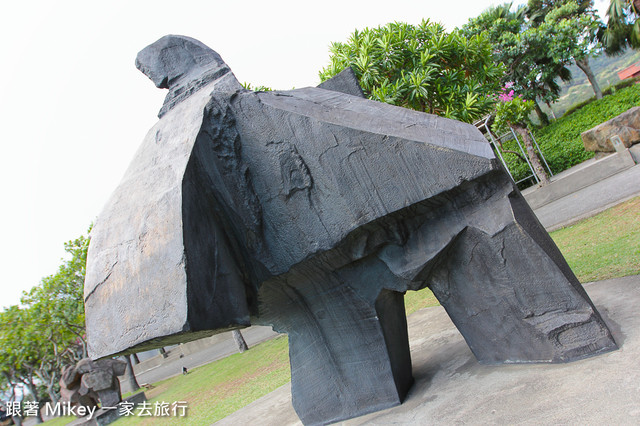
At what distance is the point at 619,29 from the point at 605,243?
2003 centimetres

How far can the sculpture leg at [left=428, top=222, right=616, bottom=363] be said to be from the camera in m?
2.24

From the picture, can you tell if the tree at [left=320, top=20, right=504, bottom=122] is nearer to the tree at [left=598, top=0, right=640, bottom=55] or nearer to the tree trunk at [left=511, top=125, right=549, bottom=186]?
the tree trunk at [left=511, top=125, right=549, bottom=186]

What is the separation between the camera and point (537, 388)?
6.95 feet

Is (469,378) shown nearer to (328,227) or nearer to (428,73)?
(328,227)

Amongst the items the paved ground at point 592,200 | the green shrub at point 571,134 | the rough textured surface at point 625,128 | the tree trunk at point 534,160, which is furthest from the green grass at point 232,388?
the green shrub at point 571,134

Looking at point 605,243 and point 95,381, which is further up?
point 95,381

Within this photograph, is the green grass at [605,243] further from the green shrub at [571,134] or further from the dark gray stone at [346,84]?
the green shrub at [571,134]

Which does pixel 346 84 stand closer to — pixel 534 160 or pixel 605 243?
pixel 605 243

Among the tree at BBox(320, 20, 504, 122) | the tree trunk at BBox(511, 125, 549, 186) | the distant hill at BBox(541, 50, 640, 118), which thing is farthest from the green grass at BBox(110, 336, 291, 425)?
the distant hill at BBox(541, 50, 640, 118)

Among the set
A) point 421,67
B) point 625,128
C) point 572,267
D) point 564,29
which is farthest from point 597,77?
point 572,267

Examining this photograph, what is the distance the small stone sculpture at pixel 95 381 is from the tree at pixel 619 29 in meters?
23.2

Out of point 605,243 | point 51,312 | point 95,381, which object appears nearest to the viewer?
point 605,243

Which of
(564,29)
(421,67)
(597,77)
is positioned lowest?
(421,67)

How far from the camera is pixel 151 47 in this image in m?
3.11
